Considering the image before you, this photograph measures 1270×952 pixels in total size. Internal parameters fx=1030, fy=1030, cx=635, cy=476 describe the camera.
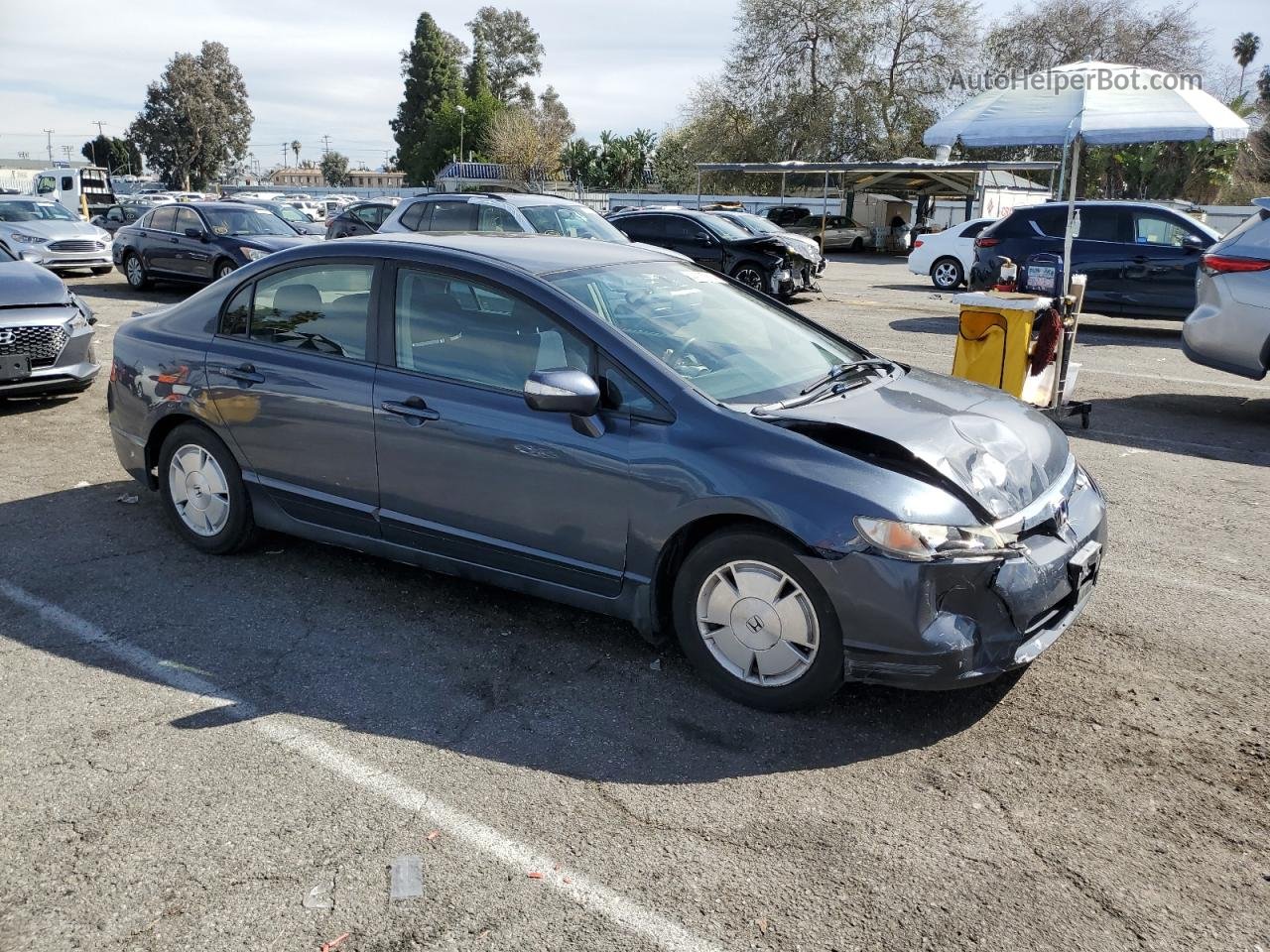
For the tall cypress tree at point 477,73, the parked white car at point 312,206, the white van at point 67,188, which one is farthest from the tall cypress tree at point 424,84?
the white van at point 67,188

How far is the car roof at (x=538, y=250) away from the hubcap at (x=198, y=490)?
1334 mm

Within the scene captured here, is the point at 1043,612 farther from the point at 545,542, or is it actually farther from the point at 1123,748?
the point at 545,542

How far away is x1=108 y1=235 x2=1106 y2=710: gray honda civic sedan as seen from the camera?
11.5 feet

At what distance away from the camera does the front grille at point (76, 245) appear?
19297mm

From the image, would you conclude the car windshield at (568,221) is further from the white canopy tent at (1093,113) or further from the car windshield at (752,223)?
the car windshield at (752,223)

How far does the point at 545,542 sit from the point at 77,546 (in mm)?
2910

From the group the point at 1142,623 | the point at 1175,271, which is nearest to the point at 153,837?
the point at 1142,623

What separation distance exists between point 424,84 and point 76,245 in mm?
73599

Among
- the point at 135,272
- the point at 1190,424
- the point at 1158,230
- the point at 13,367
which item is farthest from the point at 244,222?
the point at 1190,424

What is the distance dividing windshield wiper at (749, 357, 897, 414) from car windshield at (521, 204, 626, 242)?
28.7 feet

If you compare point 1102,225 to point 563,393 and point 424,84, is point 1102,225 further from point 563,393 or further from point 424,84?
point 424,84

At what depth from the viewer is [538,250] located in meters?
4.73

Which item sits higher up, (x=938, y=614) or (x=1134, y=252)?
(x=1134, y=252)

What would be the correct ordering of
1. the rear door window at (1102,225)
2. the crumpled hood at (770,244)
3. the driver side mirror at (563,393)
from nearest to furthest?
the driver side mirror at (563,393) → the rear door window at (1102,225) → the crumpled hood at (770,244)
